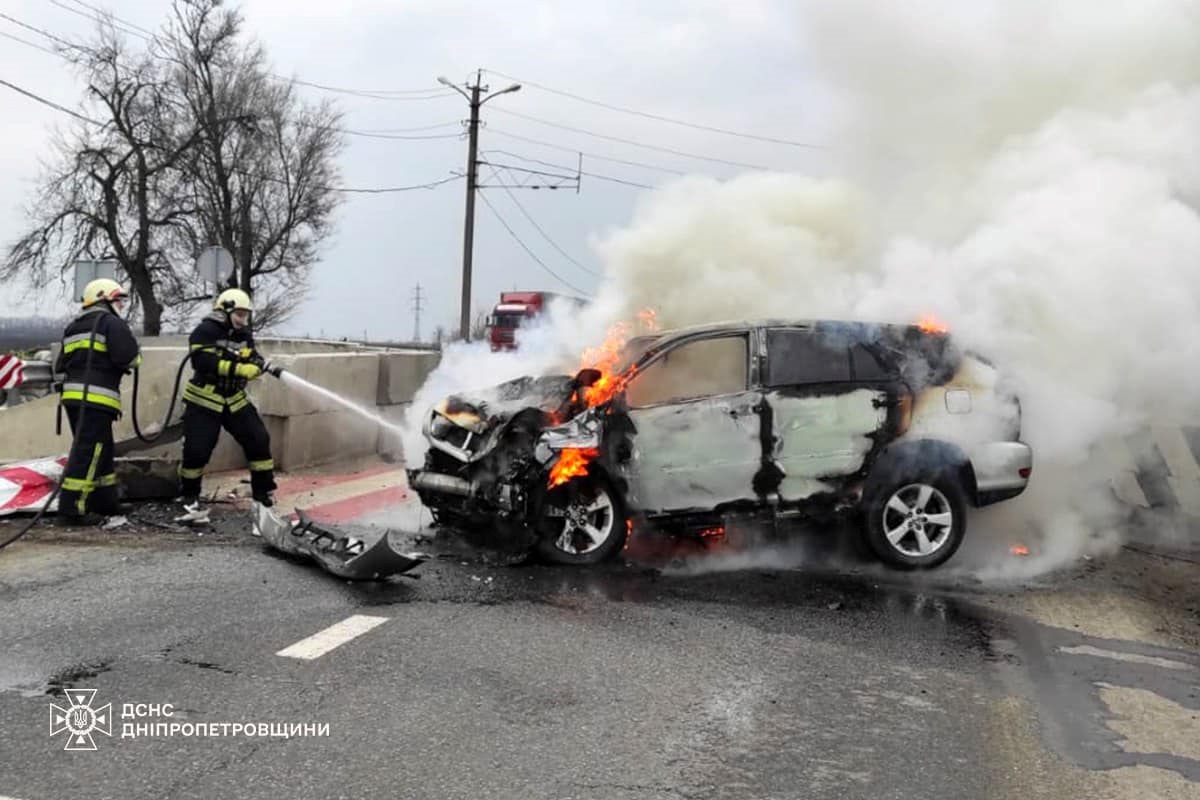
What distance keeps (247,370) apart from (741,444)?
3.94 meters

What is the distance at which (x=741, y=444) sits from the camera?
6.45m

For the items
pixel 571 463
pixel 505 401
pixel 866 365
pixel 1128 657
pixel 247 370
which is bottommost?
pixel 1128 657

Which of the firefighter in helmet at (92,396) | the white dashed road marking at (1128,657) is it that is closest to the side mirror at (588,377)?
the white dashed road marking at (1128,657)

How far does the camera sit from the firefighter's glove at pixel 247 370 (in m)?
7.55

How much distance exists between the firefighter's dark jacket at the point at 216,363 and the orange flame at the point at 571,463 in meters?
2.95

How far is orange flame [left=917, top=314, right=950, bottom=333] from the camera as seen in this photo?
22.6 feet

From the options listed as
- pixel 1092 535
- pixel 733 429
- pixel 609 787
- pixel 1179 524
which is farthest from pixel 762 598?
→ pixel 1179 524

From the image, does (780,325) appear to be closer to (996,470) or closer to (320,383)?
(996,470)

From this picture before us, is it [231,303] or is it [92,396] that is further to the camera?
[231,303]

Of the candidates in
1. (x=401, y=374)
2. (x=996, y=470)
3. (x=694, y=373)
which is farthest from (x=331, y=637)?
(x=401, y=374)

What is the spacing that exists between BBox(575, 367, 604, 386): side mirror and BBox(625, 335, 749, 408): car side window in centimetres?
24

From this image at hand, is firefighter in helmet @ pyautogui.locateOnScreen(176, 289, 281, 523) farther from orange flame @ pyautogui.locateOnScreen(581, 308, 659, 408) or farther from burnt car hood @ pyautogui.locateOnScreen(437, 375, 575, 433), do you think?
orange flame @ pyautogui.locateOnScreen(581, 308, 659, 408)

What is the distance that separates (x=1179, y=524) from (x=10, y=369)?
11.5m

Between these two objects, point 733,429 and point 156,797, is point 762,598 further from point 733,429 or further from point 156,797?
point 156,797
